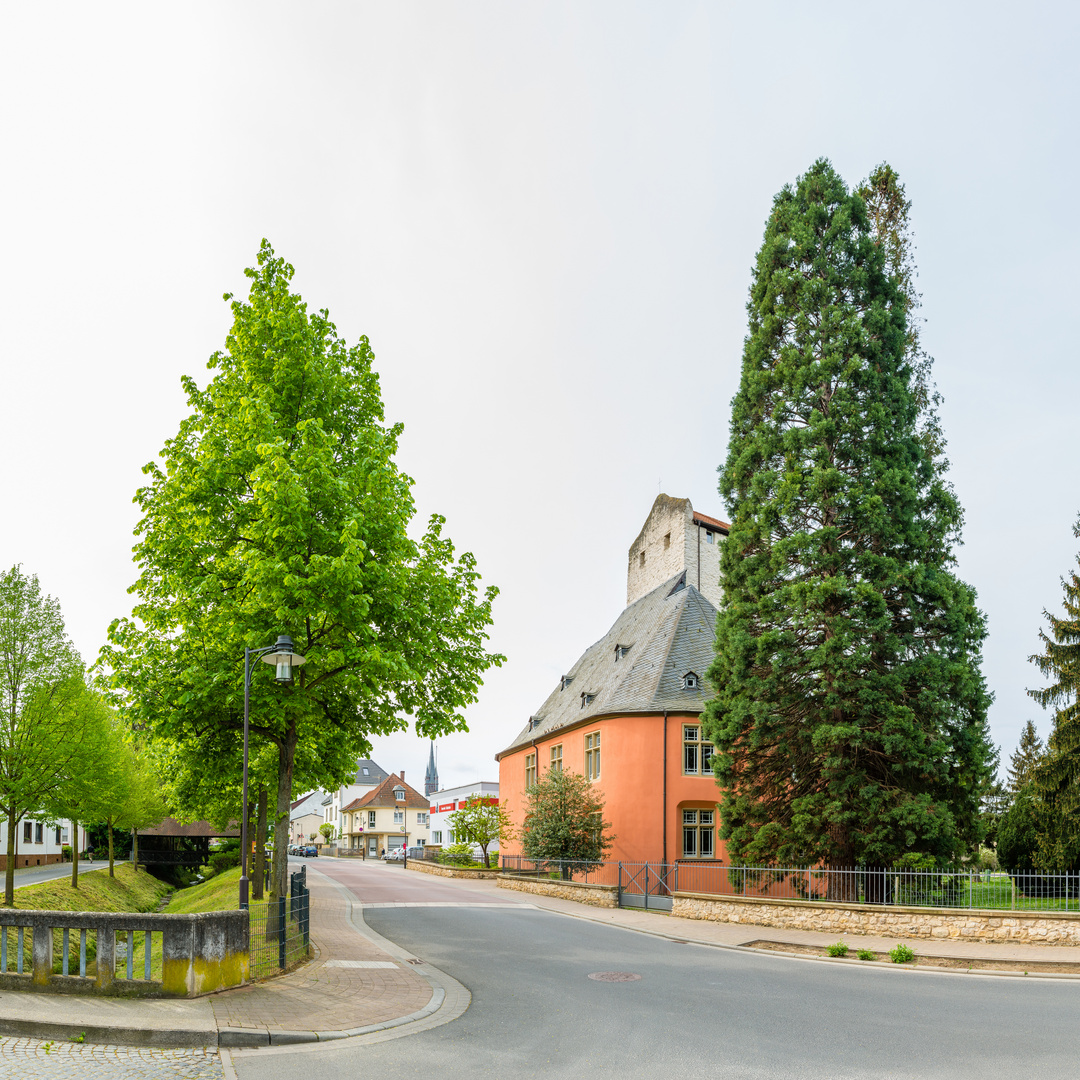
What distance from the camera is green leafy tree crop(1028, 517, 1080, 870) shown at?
25.3 m

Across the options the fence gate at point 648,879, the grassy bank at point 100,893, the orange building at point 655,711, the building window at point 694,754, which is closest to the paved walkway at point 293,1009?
the fence gate at point 648,879

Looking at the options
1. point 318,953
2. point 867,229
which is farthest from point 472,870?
point 867,229

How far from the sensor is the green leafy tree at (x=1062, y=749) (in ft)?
82.9

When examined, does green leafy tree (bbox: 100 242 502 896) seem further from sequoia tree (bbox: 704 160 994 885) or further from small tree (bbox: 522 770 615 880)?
small tree (bbox: 522 770 615 880)

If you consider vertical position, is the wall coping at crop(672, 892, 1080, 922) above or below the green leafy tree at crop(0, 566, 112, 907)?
below

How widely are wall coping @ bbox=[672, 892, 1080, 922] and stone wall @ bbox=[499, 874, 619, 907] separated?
17.4ft

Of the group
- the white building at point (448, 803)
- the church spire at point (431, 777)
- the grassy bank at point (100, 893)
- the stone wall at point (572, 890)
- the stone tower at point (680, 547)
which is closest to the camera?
the stone wall at point (572, 890)

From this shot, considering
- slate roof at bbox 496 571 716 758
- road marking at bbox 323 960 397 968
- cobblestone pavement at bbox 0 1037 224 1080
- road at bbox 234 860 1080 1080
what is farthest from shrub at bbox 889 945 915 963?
slate roof at bbox 496 571 716 758

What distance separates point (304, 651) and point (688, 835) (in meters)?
20.4

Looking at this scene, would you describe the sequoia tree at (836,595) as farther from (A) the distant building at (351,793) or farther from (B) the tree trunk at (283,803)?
(A) the distant building at (351,793)

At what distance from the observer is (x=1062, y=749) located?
97.5 feet

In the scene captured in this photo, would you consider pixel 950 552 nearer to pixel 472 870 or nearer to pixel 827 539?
pixel 827 539

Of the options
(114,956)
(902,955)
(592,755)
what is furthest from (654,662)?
(114,956)

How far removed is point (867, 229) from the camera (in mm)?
24672
